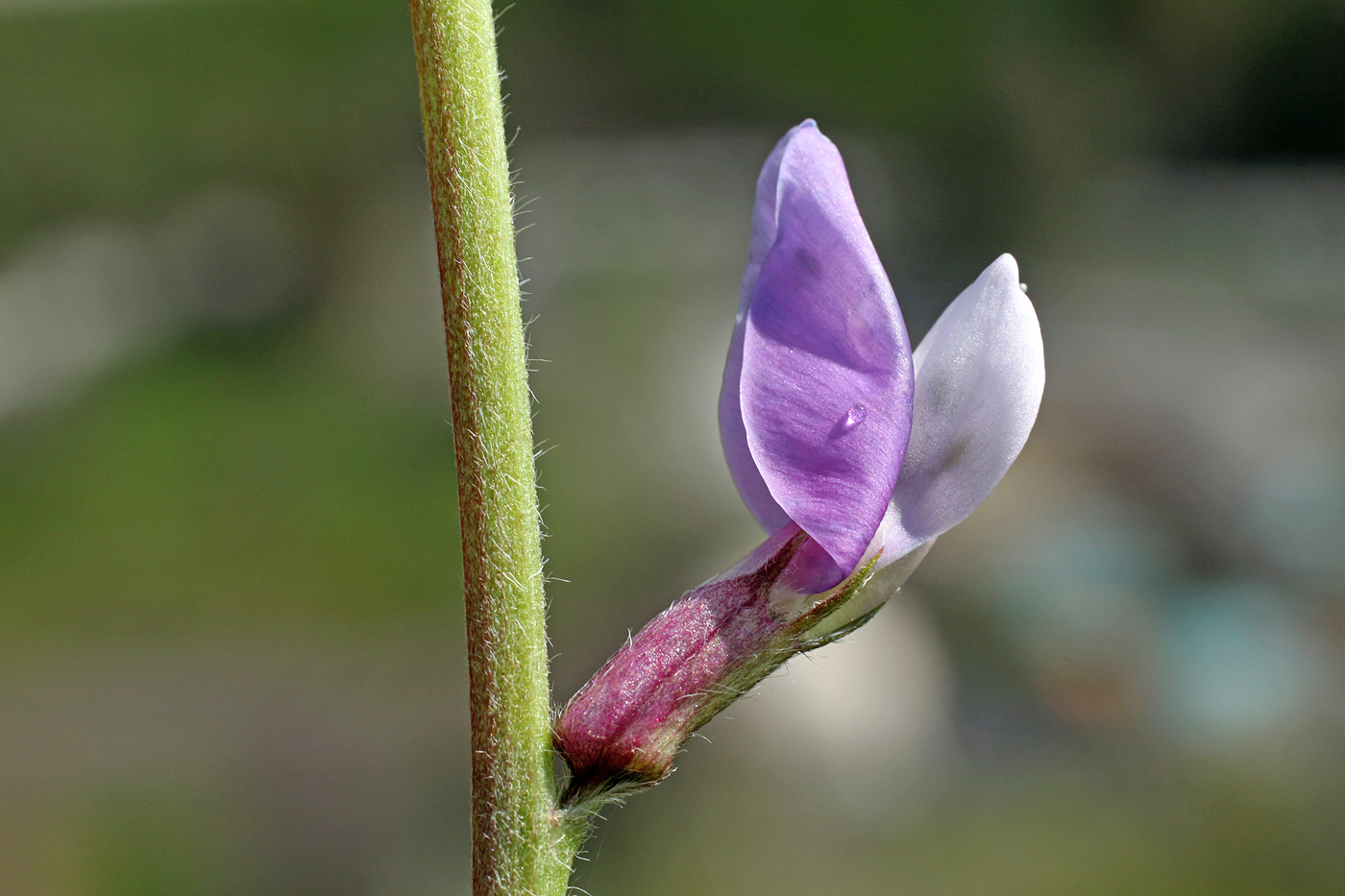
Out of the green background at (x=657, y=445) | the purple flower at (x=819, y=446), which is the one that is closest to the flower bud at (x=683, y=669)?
the purple flower at (x=819, y=446)

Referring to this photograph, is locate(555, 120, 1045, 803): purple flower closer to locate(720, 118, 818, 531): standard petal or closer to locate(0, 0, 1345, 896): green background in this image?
locate(720, 118, 818, 531): standard petal

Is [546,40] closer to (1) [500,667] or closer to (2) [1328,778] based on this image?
(2) [1328,778]

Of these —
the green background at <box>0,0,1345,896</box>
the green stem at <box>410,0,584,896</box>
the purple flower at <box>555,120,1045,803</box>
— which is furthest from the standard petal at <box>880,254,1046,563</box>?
the green background at <box>0,0,1345,896</box>

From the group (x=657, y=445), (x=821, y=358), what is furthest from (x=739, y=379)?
(x=657, y=445)

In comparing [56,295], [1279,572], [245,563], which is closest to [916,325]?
[1279,572]

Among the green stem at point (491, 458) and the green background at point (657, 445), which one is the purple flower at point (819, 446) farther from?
the green background at point (657, 445)

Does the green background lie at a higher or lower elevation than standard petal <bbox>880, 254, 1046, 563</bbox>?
lower

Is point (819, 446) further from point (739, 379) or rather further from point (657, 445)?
point (657, 445)

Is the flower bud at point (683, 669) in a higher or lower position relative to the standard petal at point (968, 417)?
lower
